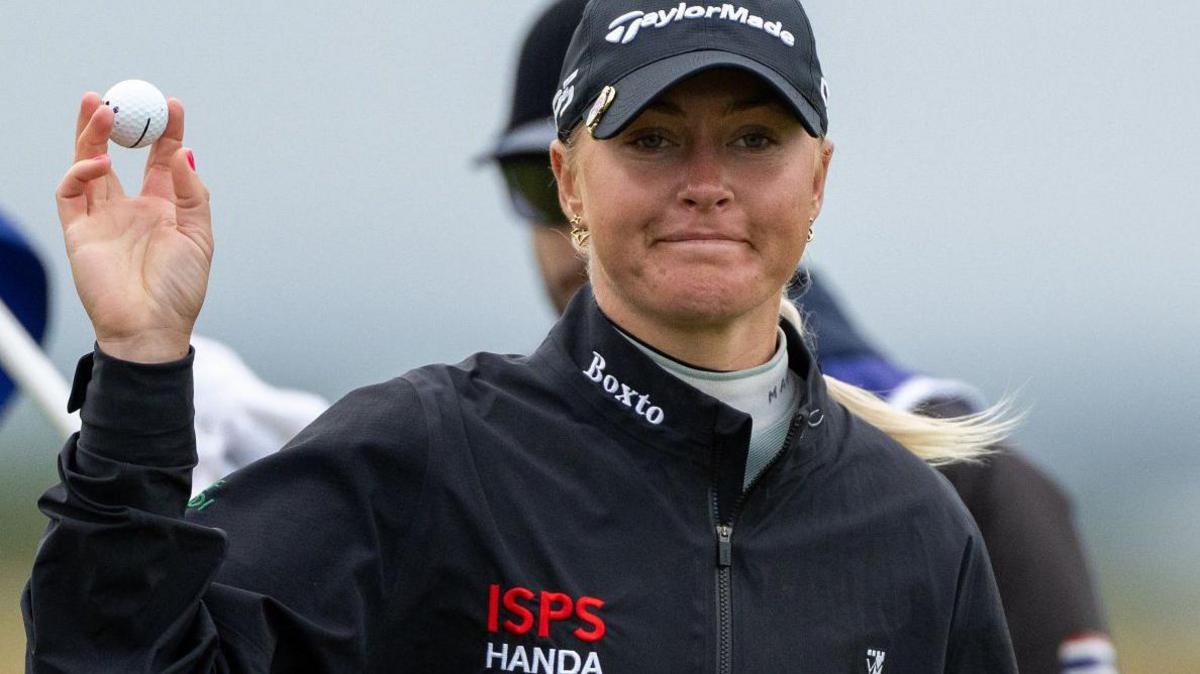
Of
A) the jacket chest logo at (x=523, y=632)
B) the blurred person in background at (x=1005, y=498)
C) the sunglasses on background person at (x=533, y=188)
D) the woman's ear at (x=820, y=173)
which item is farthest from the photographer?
the sunglasses on background person at (x=533, y=188)

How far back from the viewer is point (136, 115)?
2.17 m

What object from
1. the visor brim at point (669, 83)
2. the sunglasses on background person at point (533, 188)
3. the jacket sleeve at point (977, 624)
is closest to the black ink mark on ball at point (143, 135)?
the visor brim at point (669, 83)

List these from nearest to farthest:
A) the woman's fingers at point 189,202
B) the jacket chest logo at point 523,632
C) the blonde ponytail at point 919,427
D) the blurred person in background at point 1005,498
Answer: the woman's fingers at point 189,202 < the jacket chest logo at point 523,632 < the blonde ponytail at point 919,427 < the blurred person in background at point 1005,498

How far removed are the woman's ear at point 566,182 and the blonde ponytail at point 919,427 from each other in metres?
0.47

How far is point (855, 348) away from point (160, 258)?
1.95 m

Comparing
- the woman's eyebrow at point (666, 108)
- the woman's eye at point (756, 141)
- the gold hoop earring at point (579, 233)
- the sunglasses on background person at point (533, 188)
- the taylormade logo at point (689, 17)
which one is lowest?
the sunglasses on background person at point (533, 188)

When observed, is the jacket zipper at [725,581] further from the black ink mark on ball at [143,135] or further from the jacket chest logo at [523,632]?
the black ink mark on ball at [143,135]

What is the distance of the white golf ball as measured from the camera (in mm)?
2160

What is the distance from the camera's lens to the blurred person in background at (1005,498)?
3.55 m

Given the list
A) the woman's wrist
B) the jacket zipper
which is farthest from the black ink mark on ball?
the jacket zipper

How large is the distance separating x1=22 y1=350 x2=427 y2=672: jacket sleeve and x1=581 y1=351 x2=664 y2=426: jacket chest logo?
0.24 meters

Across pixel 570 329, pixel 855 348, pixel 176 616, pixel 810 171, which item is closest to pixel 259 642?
pixel 176 616

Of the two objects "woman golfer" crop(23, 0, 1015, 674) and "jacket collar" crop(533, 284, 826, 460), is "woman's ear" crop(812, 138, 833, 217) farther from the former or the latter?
"jacket collar" crop(533, 284, 826, 460)

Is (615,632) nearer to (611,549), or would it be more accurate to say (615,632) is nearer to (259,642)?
(611,549)
